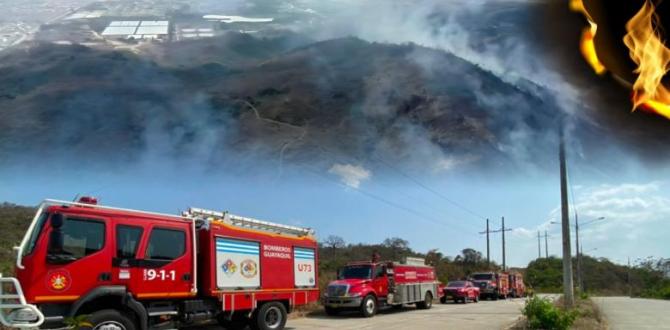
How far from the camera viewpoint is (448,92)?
10.9 metres

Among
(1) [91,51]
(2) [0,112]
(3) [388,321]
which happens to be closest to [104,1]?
(1) [91,51]

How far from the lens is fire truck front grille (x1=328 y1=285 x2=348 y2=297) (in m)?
19.1

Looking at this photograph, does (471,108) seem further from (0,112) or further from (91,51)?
(0,112)

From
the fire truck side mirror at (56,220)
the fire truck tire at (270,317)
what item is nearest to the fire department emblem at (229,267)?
the fire truck tire at (270,317)

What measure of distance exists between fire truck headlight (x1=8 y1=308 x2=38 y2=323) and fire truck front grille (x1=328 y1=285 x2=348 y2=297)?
1184cm

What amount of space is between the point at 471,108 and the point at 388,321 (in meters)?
8.53

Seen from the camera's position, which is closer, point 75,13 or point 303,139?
point 303,139

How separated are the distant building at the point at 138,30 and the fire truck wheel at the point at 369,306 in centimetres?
1127

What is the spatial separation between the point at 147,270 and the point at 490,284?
2888cm

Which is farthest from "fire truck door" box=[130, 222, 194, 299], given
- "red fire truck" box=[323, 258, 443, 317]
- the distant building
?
"red fire truck" box=[323, 258, 443, 317]

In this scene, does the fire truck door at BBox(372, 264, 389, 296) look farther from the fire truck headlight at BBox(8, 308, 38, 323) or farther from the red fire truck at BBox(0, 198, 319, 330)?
the fire truck headlight at BBox(8, 308, 38, 323)

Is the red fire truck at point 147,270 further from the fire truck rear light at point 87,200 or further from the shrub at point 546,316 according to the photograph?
the shrub at point 546,316

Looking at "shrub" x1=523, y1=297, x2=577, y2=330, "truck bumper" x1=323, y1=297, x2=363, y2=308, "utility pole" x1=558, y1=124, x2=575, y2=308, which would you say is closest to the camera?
"shrub" x1=523, y1=297, x2=577, y2=330

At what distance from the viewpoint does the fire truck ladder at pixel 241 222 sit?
1152 cm
